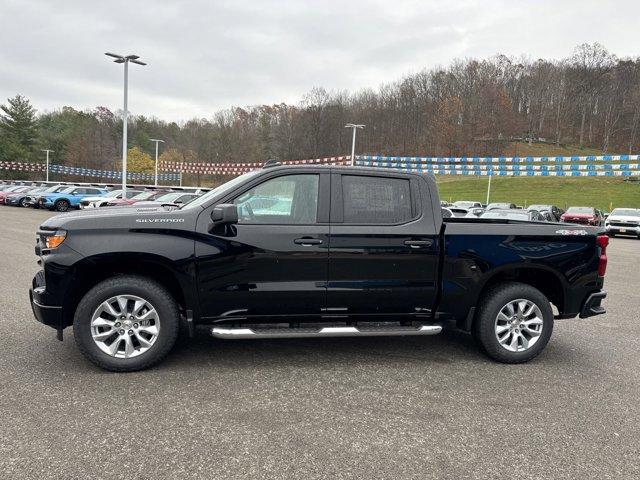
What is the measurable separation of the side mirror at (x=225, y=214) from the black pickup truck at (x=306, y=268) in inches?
0.4

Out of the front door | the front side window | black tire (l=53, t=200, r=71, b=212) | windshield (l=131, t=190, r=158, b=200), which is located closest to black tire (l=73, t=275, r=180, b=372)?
the front door

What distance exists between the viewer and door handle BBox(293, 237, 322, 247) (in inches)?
171

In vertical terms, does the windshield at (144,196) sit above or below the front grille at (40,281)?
above

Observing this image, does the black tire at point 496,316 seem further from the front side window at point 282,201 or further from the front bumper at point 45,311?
the front bumper at point 45,311

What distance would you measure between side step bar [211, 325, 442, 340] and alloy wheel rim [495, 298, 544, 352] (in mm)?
659

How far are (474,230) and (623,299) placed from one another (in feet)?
16.6

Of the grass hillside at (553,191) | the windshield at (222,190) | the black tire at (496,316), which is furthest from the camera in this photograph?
the grass hillside at (553,191)

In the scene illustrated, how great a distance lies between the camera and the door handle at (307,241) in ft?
14.3

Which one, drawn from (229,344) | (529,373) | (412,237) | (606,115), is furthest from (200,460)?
(606,115)

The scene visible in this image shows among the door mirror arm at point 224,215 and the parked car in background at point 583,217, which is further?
the parked car in background at point 583,217

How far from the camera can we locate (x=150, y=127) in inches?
3703

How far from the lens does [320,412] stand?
3613 millimetres

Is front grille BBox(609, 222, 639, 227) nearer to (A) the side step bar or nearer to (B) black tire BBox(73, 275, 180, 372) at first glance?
(A) the side step bar

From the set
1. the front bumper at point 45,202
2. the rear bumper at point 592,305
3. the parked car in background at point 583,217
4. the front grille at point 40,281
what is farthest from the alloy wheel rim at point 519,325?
the front bumper at point 45,202
